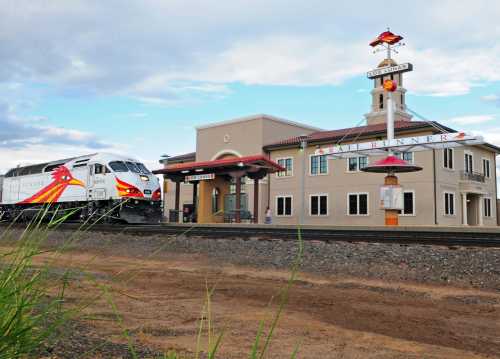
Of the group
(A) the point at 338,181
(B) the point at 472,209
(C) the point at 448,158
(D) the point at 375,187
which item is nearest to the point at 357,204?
(D) the point at 375,187

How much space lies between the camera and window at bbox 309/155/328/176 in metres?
39.4

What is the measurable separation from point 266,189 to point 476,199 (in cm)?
1796

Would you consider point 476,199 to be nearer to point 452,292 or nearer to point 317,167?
point 317,167

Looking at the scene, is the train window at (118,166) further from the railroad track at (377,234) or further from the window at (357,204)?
the window at (357,204)

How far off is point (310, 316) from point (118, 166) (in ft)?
58.2

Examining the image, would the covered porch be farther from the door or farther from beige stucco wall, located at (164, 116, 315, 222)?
the door

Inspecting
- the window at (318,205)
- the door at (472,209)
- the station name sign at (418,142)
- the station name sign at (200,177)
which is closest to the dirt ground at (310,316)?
the station name sign at (418,142)

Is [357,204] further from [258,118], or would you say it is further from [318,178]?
[258,118]

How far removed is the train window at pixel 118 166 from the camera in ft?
72.4

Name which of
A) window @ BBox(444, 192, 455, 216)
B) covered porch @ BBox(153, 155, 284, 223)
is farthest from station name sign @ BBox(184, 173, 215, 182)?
window @ BBox(444, 192, 455, 216)

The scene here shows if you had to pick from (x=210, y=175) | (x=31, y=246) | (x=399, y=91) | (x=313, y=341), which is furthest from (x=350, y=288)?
(x=399, y=91)

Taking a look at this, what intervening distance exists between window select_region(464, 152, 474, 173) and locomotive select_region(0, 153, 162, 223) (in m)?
26.4

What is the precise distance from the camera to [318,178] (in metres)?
39.7

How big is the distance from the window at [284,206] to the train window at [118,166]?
69.0 ft
